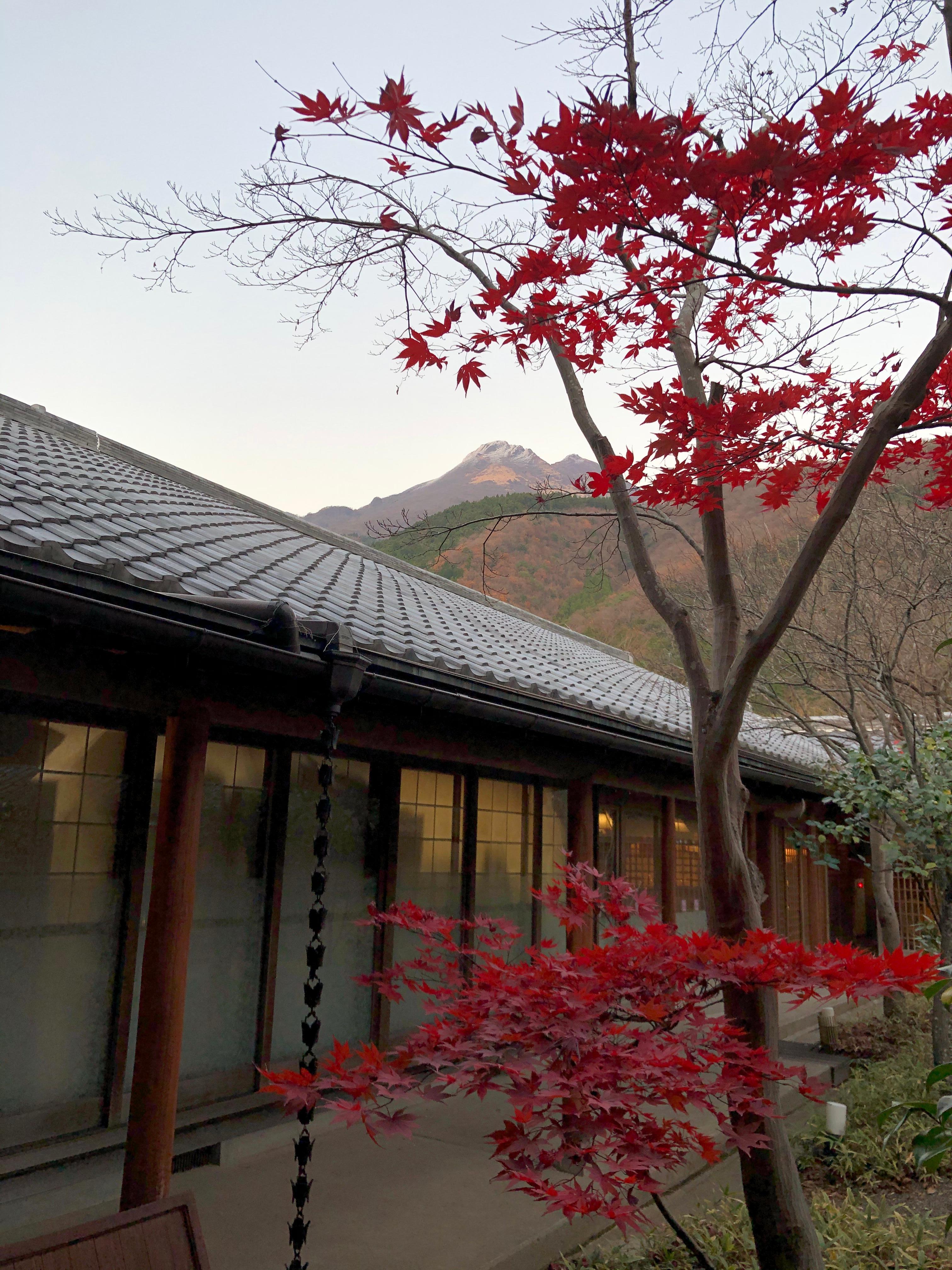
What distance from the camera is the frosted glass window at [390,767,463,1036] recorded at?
602cm

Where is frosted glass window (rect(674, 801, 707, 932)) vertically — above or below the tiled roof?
below

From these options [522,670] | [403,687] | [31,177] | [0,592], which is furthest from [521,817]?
[31,177]

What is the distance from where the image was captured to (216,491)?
1099 cm

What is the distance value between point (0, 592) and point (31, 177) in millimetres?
8609

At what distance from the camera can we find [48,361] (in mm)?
11141

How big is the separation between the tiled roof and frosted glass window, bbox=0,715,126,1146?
121 cm

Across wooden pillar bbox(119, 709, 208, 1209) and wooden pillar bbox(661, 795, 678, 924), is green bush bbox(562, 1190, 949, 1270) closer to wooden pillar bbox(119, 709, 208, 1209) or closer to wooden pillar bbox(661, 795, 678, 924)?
wooden pillar bbox(119, 709, 208, 1209)

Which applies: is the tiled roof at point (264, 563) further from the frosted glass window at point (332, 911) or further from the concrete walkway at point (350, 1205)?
the concrete walkway at point (350, 1205)

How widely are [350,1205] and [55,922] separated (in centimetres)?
198

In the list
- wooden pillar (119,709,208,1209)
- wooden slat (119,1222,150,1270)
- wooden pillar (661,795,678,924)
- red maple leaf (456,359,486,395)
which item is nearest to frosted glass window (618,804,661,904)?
wooden pillar (661,795,678,924)

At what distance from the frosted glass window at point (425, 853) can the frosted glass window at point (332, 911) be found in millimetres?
283

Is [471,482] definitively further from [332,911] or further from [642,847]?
[332,911]

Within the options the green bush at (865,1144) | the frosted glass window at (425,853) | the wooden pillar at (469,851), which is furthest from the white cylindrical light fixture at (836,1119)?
the frosted glass window at (425,853)

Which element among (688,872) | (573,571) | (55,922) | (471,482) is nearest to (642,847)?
(688,872)
